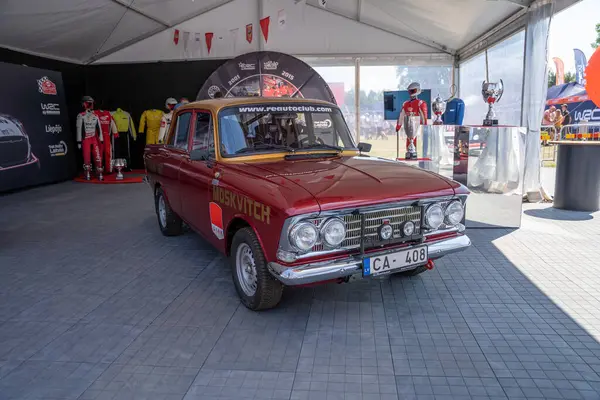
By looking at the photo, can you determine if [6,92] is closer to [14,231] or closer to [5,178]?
[5,178]

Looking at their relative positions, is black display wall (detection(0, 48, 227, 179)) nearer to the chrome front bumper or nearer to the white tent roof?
the white tent roof

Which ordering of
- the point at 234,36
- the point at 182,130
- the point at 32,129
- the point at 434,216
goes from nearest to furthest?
the point at 434,216 → the point at 182,130 → the point at 32,129 → the point at 234,36

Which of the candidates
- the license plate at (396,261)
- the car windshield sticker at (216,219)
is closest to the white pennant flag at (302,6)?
the car windshield sticker at (216,219)

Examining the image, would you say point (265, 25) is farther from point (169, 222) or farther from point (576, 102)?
point (576, 102)

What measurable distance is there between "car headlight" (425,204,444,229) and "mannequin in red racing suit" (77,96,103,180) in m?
10.3

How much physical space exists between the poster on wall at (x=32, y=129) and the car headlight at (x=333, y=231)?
8.84m

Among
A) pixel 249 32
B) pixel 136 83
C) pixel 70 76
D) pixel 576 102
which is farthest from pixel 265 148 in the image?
pixel 576 102

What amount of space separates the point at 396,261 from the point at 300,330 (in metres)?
0.87

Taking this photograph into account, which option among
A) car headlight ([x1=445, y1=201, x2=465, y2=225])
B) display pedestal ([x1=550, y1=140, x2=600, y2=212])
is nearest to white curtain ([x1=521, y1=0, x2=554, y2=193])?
display pedestal ([x1=550, y1=140, x2=600, y2=212])

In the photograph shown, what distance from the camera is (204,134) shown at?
4.40m

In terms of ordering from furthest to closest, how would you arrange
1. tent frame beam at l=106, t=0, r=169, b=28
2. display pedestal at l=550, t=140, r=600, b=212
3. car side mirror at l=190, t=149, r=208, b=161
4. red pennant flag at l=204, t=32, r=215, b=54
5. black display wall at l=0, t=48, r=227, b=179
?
black display wall at l=0, t=48, r=227, b=179, red pennant flag at l=204, t=32, r=215, b=54, tent frame beam at l=106, t=0, r=169, b=28, display pedestal at l=550, t=140, r=600, b=212, car side mirror at l=190, t=149, r=208, b=161

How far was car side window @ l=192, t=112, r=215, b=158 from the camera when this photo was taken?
4.23 m

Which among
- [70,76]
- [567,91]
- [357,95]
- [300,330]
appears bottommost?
[300,330]

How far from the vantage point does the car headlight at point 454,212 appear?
11.9 ft
